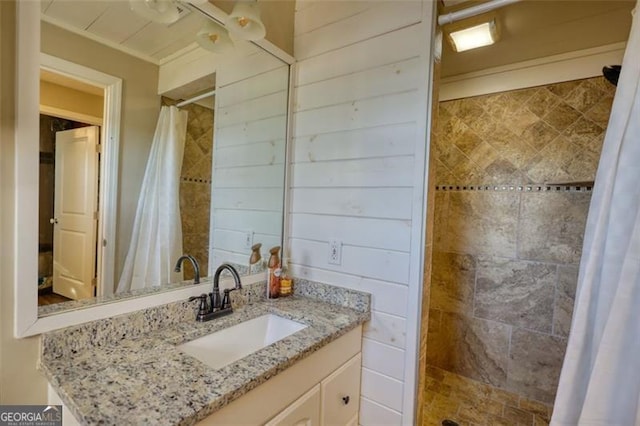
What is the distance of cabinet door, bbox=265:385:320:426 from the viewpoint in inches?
39.3

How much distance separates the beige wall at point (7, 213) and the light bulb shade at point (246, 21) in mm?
695

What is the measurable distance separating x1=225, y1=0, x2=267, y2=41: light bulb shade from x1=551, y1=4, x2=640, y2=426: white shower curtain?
1301 millimetres

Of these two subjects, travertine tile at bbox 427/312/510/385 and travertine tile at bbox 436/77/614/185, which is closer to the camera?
travertine tile at bbox 436/77/614/185

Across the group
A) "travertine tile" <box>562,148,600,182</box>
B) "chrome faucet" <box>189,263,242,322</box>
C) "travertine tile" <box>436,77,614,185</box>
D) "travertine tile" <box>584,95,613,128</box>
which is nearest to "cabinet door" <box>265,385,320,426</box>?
"chrome faucet" <box>189,263,242,322</box>

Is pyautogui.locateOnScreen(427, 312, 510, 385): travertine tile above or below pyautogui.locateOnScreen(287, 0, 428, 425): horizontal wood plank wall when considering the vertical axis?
below

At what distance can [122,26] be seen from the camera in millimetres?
1080

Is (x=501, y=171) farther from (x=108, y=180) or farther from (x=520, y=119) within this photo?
(x=108, y=180)

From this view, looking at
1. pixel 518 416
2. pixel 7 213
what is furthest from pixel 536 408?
pixel 7 213

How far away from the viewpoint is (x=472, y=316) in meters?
2.33

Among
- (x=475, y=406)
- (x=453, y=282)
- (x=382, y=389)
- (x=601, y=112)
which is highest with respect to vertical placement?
(x=601, y=112)

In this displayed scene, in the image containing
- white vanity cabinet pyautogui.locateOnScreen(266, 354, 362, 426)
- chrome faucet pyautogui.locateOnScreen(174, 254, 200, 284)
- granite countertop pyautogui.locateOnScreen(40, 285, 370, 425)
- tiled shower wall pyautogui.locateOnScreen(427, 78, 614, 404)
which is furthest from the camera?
tiled shower wall pyautogui.locateOnScreen(427, 78, 614, 404)

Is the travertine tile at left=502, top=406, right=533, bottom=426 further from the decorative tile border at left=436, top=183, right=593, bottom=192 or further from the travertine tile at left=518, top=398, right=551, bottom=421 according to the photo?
the decorative tile border at left=436, top=183, right=593, bottom=192

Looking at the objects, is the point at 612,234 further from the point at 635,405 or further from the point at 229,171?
the point at 229,171

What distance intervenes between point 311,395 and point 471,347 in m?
1.73
